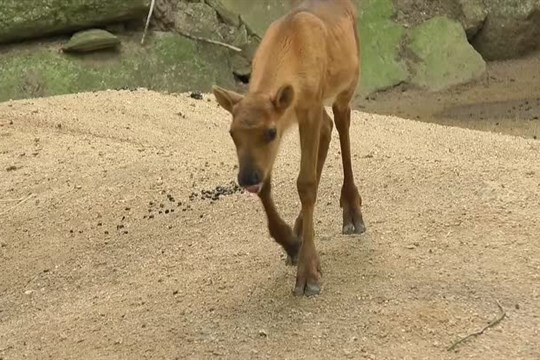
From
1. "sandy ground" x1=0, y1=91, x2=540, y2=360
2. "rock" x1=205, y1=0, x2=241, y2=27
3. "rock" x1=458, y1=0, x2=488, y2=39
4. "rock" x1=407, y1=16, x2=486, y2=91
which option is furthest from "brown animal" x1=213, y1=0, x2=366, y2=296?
"rock" x1=458, y1=0, x2=488, y2=39

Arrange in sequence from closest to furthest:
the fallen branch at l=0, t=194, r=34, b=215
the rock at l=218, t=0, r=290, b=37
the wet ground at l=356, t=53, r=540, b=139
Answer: the fallen branch at l=0, t=194, r=34, b=215 < the wet ground at l=356, t=53, r=540, b=139 < the rock at l=218, t=0, r=290, b=37

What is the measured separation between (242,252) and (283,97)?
97cm

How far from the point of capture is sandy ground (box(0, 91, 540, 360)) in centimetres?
312

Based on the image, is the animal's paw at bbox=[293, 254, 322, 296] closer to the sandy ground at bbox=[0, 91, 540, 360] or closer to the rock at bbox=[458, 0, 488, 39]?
the sandy ground at bbox=[0, 91, 540, 360]

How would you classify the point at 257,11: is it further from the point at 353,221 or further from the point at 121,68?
the point at 353,221

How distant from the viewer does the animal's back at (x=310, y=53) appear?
3.23 meters

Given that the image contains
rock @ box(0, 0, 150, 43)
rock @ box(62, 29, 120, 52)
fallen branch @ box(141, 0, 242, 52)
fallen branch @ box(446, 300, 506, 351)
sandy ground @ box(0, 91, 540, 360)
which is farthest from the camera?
fallen branch @ box(141, 0, 242, 52)

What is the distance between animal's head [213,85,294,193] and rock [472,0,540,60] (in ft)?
26.3

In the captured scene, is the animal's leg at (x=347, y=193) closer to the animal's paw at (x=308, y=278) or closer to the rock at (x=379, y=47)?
the animal's paw at (x=308, y=278)

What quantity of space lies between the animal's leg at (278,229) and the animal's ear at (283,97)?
39cm

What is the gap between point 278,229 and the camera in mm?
3508

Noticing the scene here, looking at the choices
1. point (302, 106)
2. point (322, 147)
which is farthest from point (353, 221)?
point (302, 106)

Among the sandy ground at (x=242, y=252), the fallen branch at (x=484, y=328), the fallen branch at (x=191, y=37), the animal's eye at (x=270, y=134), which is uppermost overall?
the animal's eye at (x=270, y=134)

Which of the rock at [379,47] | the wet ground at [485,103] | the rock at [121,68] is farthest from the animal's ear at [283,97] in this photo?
the rock at [379,47]
